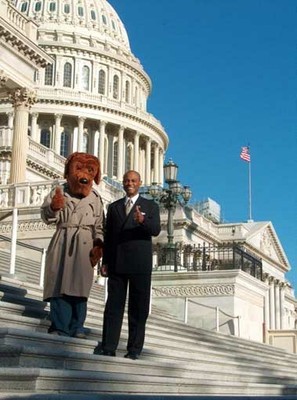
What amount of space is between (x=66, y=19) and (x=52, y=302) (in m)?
90.1

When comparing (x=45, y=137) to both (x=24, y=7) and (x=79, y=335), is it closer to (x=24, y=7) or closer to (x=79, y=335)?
(x=24, y=7)

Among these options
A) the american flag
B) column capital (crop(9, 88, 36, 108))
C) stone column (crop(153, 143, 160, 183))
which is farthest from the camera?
stone column (crop(153, 143, 160, 183))

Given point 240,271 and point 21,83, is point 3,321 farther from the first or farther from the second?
point 21,83

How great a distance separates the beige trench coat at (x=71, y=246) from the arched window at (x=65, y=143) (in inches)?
3167

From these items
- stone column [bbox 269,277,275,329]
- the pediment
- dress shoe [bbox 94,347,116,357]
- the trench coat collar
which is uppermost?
the pediment

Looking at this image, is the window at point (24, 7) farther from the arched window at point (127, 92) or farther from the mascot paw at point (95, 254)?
the mascot paw at point (95, 254)

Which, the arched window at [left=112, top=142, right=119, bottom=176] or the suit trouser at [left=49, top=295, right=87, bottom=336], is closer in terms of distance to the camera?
the suit trouser at [left=49, top=295, right=87, bottom=336]

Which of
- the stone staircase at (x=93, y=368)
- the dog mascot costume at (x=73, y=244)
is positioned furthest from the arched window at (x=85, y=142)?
the dog mascot costume at (x=73, y=244)

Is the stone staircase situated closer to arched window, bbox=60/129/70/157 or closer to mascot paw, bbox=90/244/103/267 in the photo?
mascot paw, bbox=90/244/103/267

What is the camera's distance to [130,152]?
9194 cm

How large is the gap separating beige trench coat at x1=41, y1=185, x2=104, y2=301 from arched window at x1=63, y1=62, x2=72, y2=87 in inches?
3354

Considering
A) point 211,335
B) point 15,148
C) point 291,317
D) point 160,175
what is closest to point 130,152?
point 160,175

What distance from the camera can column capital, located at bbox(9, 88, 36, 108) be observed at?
1353 inches

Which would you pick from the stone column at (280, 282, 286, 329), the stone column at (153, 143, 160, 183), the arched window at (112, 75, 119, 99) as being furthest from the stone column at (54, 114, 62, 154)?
the stone column at (280, 282, 286, 329)
